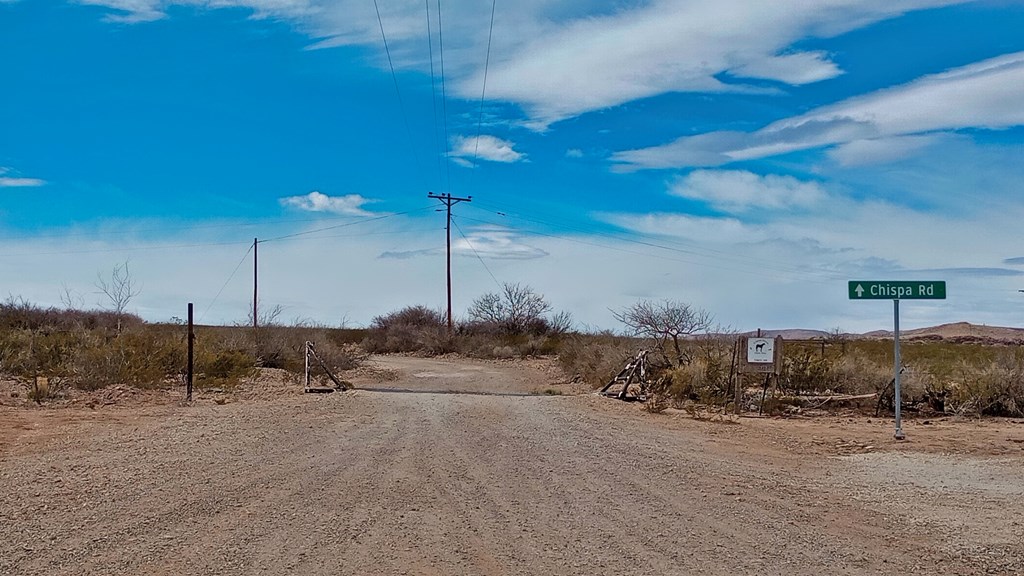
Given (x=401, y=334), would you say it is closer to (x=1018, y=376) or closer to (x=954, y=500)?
(x=1018, y=376)

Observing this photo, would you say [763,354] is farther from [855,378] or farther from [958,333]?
[958,333]

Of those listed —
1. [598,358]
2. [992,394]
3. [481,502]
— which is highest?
[598,358]

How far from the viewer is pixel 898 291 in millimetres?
15117

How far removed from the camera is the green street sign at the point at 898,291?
49.5 ft

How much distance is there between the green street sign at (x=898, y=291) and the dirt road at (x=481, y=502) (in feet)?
8.99

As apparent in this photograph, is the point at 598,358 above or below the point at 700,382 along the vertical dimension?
above

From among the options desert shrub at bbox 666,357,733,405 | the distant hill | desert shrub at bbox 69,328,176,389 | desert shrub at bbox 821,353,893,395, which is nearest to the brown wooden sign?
desert shrub at bbox 666,357,733,405

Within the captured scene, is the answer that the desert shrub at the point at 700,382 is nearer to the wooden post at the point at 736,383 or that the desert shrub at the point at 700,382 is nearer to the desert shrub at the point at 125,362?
the wooden post at the point at 736,383

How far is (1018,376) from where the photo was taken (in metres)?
20.0

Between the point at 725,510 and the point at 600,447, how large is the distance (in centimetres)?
443

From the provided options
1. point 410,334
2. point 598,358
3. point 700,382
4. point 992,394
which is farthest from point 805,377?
point 410,334

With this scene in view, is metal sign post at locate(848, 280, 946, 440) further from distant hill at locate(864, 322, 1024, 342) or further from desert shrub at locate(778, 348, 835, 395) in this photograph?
distant hill at locate(864, 322, 1024, 342)

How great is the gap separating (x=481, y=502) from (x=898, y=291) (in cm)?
911

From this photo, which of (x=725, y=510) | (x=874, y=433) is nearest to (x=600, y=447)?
(x=725, y=510)
